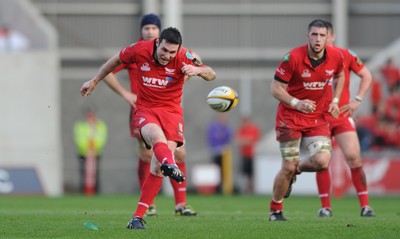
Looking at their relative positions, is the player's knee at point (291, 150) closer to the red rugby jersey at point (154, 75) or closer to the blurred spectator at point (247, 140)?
the red rugby jersey at point (154, 75)

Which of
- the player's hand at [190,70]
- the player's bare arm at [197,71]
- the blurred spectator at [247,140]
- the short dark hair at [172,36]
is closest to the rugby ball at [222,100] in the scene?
the player's bare arm at [197,71]

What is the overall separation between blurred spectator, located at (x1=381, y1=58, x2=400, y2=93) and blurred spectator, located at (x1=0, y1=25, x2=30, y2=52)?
9.57 metres

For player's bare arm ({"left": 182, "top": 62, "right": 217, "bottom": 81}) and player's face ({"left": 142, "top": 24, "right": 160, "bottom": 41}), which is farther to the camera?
player's face ({"left": 142, "top": 24, "right": 160, "bottom": 41})

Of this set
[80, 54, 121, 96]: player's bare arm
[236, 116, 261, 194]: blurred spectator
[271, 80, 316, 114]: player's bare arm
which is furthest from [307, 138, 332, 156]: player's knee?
[236, 116, 261, 194]: blurred spectator

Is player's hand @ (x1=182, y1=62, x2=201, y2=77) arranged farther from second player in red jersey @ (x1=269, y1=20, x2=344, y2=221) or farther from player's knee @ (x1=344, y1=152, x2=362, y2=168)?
player's knee @ (x1=344, y1=152, x2=362, y2=168)

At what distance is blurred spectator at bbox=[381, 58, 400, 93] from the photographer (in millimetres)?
28219

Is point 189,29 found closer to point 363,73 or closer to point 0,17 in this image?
point 0,17

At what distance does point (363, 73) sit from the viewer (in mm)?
14648

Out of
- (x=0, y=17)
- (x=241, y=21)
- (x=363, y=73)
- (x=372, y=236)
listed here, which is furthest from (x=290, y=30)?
(x=372, y=236)

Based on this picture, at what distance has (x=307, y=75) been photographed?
1283cm

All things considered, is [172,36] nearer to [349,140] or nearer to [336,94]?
[336,94]

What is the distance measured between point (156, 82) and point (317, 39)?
7.37ft

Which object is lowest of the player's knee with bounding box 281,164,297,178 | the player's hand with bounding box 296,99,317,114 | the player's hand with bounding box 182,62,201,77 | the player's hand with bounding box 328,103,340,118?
the player's knee with bounding box 281,164,297,178

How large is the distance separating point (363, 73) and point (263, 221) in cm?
319
